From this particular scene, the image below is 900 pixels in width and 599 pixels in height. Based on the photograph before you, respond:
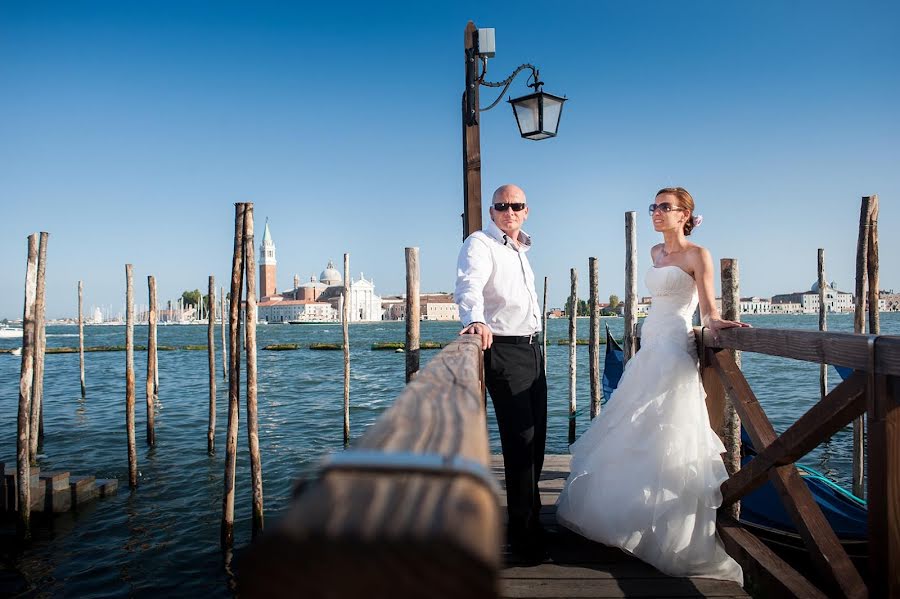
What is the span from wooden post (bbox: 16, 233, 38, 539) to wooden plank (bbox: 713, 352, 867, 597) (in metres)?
5.84

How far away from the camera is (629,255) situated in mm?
6598

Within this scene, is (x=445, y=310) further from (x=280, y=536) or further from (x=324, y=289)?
(x=280, y=536)

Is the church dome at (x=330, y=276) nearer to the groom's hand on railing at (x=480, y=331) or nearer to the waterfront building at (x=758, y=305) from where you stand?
the waterfront building at (x=758, y=305)

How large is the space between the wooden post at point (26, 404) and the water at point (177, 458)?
298mm

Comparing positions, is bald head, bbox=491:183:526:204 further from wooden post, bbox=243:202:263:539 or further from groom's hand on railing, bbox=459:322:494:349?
wooden post, bbox=243:202:263:539

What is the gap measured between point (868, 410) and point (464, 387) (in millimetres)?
1149

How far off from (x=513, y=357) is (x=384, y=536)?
231cm

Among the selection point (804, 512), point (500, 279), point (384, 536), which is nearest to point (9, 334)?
point (500, 279)

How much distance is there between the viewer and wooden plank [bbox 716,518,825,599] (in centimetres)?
195

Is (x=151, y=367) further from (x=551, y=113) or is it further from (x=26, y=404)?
(x=551, y=113)

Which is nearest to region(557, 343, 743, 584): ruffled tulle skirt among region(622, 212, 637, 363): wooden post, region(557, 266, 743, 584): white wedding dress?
region(557, 266, 743, 584): white wedding dress

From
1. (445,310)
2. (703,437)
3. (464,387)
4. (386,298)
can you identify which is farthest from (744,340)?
(386,298)

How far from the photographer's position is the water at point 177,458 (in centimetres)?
518

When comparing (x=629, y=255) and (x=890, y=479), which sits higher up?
(x=629, y=255)
